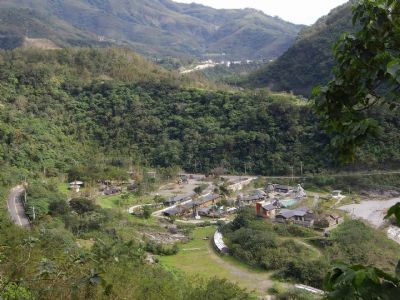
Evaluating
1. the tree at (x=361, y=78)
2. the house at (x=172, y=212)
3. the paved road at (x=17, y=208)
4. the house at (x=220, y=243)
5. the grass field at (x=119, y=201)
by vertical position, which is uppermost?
the tree at (x=361, y=78)

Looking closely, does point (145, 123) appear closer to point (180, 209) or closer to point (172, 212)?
point (180, 209)

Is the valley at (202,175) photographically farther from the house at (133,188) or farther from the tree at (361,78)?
the house at (133,188)

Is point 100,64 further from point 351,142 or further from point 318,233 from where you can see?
point 351,142

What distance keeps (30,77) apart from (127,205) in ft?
63.1

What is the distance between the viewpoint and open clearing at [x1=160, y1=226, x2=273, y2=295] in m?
16.5

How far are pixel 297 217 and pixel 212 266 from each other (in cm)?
647

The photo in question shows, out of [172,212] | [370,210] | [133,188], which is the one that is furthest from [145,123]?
[370,210]

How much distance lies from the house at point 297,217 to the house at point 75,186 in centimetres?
1295

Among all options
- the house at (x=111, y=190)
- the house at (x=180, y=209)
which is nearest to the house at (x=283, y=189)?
the house at (x=180, y=209)

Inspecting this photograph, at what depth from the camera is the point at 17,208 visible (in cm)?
2284

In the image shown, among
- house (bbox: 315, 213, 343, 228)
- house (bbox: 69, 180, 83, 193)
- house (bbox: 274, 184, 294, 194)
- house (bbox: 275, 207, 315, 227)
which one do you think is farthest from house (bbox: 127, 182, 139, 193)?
house (bbox: 315, 213, 343, 228)

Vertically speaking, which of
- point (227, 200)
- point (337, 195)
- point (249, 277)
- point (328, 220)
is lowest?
point (227, 200)

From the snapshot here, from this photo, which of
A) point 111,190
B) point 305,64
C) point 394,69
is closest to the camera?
point 394,69

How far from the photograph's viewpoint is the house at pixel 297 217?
22.3 meters
